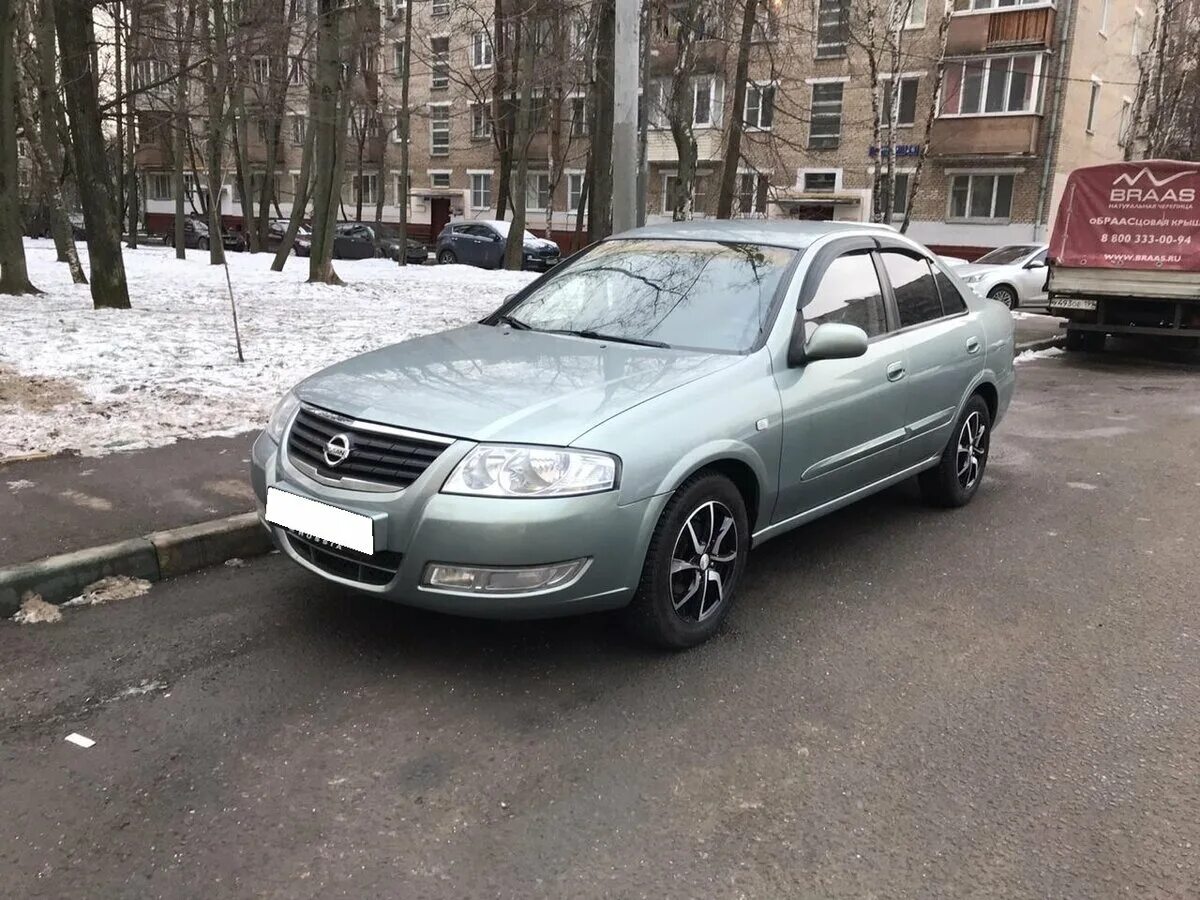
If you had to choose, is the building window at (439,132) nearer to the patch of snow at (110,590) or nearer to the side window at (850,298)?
the side window at (850,298)

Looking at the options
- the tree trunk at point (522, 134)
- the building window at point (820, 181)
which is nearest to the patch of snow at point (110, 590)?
the tree trunk at point (522, 134)

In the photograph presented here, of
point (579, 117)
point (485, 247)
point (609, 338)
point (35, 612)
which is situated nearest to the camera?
point (35, 612)

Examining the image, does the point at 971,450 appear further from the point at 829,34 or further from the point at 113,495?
the point at 829,34

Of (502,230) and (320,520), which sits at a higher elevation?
(502,230)

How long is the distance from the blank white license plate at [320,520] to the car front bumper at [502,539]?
0.11ft

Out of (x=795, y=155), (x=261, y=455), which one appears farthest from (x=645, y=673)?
(x=795, y=155)

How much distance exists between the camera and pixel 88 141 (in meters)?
11.2

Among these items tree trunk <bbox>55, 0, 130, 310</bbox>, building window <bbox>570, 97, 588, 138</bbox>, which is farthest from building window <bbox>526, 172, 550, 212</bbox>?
tree trunk <bbox>55, 0, 130, 310</bbox>

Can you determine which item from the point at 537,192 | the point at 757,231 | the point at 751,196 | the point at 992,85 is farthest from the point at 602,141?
the point at 537,192

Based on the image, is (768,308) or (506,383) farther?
(768,308)

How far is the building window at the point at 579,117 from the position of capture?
105ft

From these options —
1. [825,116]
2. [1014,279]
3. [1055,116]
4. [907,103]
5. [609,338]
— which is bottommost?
[1014,279]

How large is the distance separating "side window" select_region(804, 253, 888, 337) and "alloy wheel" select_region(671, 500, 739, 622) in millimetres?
1055

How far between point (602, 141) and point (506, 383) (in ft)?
39.1
